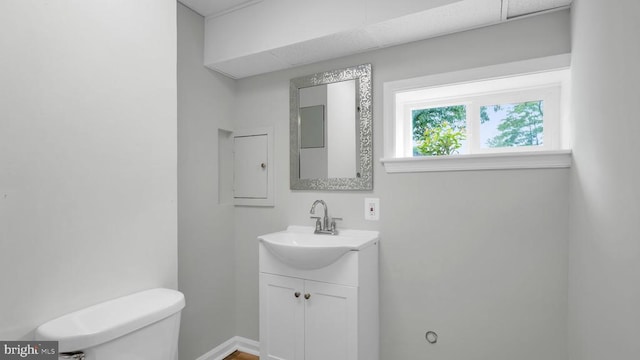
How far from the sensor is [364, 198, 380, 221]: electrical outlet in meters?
1.97

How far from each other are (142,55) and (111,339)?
47.1 inches

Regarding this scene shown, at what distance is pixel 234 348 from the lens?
7.93ft

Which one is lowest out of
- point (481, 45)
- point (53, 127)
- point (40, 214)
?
point (40, 214)

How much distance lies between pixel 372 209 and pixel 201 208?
1.17m

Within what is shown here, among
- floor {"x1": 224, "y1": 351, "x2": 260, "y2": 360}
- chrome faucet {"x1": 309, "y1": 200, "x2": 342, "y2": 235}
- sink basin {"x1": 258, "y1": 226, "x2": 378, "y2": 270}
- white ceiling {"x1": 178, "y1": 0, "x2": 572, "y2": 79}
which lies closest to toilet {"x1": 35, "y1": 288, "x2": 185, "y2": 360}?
sink basin {"x1": 258, "y1": 226, "x2": 378, "y2": 270}

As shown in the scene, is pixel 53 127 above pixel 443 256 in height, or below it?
above

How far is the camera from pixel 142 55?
148cm

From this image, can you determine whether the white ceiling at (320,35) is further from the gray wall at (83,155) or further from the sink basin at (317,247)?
the sink basin at (317,247)

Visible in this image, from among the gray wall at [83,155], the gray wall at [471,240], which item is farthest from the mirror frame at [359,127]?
the gray wall at [83,155]

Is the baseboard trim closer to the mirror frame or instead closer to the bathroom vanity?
the bathroom vanity

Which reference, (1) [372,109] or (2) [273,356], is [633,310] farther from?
(2) [273,356]

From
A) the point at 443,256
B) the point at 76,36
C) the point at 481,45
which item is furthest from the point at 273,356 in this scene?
the point at 481,45

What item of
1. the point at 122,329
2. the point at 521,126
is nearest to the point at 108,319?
the point at 122,329

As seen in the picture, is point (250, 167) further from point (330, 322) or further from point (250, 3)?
point (330, 322)
